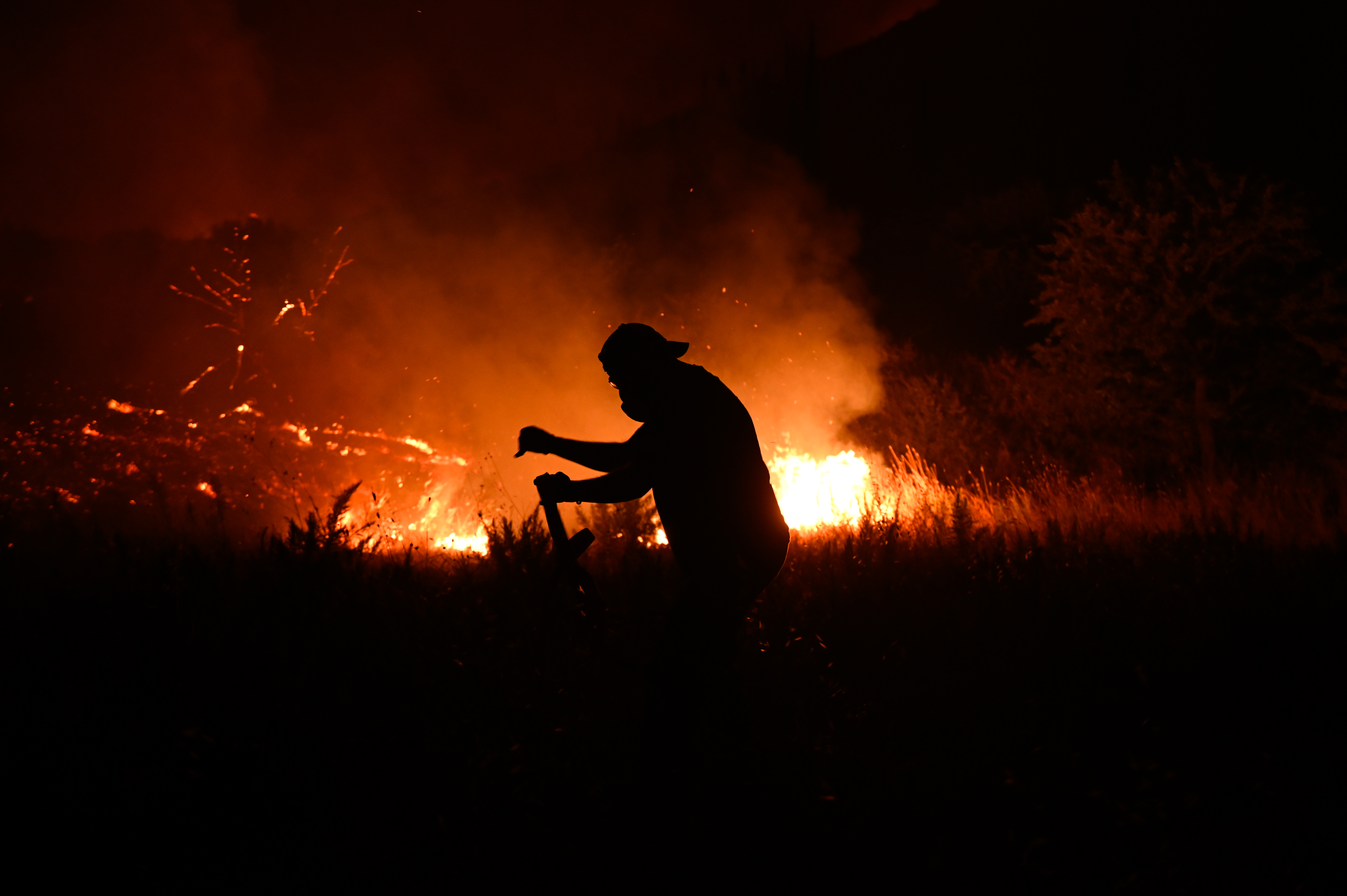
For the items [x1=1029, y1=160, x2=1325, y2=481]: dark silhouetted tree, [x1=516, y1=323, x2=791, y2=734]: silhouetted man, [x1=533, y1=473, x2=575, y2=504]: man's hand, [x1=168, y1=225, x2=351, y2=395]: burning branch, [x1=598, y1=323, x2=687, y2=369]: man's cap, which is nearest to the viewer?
[x1=533, y1=473, x2=575, y2=504]: man's hand

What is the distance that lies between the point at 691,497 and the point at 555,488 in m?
0.52

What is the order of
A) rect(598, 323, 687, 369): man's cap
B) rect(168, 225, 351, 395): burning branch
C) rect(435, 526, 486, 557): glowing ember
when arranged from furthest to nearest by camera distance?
rect(168, 225, 351, 395): burning branch < rect(435, 526, 486, 557): glowing ember < rect(598, 323, 687, 369): man's cap

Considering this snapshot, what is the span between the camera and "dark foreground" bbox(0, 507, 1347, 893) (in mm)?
2270

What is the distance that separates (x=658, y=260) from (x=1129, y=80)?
102 ft

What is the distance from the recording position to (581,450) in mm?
2512

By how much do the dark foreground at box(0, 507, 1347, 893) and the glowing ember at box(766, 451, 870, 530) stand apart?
211 inches

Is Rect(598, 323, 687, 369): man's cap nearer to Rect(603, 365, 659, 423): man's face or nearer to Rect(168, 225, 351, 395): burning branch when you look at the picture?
Rect(603, 365, 659, 423): man's face

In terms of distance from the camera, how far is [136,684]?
2.86 m

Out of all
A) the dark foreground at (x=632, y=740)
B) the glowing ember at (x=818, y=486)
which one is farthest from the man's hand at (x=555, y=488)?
the glowing ember at (x=818, y=486)

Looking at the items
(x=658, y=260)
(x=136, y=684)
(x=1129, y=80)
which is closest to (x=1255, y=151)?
A: (x=1129, y=80)

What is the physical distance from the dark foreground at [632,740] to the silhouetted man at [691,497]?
28 centimetres

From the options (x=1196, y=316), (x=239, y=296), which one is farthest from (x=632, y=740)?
(x=239, y=296)

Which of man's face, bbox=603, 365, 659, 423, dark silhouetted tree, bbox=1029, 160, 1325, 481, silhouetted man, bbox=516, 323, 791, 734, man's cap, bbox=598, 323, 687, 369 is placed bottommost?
silhouetted man, bbox=516, 323, 791, 734

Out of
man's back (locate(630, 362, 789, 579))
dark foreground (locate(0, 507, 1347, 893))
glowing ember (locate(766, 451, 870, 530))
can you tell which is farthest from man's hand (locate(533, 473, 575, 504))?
glowing ember (locate(766, 451, 870, 530))
